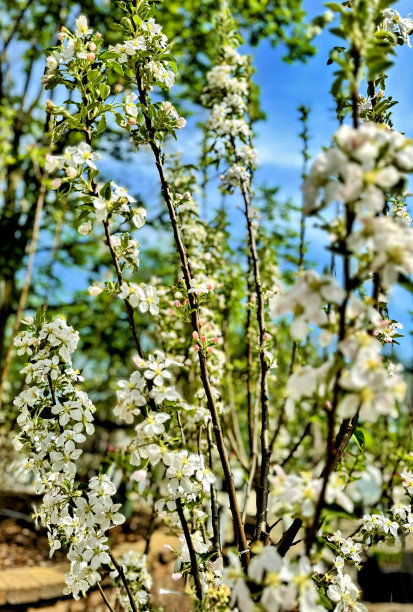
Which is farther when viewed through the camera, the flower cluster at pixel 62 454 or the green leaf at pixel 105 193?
the flower cluster at pixel 62 454

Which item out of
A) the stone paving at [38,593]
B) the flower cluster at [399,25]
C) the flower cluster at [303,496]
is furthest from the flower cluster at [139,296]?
the stone paving at [38,593]

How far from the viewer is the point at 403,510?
2174 mm

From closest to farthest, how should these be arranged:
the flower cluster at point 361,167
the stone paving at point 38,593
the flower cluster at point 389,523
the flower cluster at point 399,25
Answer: the flower cluster at point 361,167 → the flower cluster at point 399,25 → the flower cluster at point 389,523 → the stone paving at point 38,593

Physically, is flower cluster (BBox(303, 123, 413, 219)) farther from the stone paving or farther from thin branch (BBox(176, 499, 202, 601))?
the stone paving

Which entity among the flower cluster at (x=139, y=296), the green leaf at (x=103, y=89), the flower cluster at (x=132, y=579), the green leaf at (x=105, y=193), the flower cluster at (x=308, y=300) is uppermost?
the green leaf at (x=103, y=89)

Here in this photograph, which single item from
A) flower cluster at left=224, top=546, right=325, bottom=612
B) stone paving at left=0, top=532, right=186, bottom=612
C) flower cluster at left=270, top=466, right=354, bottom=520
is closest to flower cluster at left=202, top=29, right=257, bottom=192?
flower cluster at left=270, top=466, right=354, bottom=520

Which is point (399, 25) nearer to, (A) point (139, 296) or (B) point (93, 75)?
(B) point (93, 75)

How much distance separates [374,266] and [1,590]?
151 inches

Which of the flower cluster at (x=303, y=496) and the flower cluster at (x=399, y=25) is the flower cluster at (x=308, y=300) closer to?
the flower cluster at (x=303, y=496)

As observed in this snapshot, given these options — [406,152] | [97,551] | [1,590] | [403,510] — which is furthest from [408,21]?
[1,590]

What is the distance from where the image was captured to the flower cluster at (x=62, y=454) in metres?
1.56

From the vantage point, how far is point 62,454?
1603mm

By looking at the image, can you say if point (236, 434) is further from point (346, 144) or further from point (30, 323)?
point (346, 144)

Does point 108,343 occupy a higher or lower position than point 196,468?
higher
